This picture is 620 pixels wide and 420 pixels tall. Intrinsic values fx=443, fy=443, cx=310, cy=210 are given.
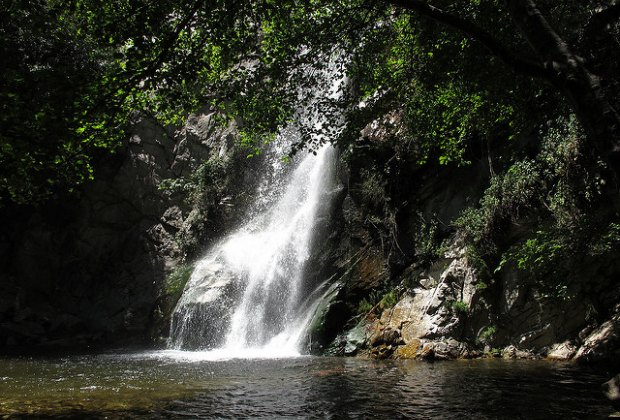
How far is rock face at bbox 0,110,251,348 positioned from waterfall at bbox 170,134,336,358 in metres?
2.91

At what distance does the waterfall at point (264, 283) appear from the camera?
15.3 meters

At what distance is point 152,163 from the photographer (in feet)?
80.6

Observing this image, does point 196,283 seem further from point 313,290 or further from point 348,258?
point 348,258

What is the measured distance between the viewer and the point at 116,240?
2348 centimetres

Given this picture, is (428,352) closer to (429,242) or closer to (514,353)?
(514,353)

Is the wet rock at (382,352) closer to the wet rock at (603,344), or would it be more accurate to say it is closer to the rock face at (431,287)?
the rock face at (431,287)

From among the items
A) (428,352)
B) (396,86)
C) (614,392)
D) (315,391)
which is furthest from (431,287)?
(614,392)

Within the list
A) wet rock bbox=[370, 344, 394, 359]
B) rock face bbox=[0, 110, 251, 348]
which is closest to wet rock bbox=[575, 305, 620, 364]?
wet rock bbox=[370, 344, 394, 359]

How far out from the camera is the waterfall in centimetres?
1532

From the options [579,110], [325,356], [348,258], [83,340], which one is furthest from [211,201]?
[579,110]

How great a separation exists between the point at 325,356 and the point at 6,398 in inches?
297

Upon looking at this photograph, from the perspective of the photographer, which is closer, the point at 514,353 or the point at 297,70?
the point at 297,70

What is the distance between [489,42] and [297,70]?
5160 millimetres

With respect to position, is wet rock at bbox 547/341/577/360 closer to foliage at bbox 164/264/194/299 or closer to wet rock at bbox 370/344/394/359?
wet rock at bbox 370/344/394/359
